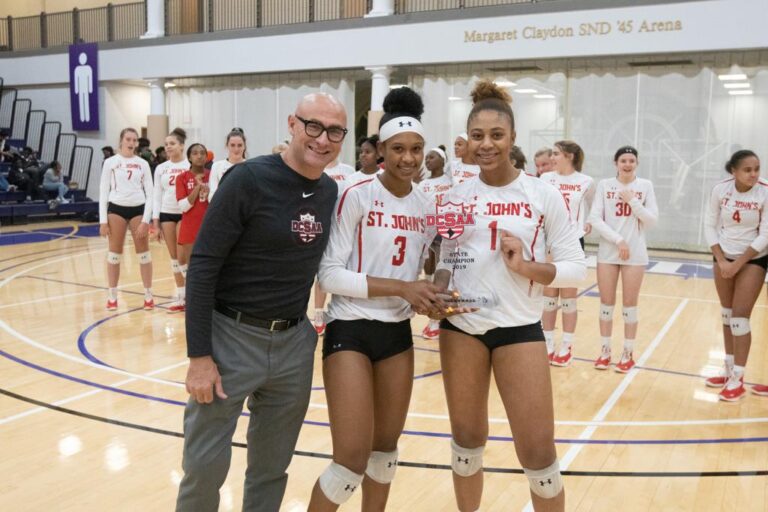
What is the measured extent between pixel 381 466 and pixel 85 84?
Answer: 20.2 m

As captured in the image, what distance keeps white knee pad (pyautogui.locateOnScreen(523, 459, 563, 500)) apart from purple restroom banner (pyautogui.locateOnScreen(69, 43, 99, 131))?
20.2 meters

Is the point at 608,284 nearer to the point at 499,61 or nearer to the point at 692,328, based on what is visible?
the point at 692,328

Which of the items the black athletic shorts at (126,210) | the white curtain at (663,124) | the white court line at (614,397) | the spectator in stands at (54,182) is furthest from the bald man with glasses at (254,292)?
the spectator in stands at (54,182)

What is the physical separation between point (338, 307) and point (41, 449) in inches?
99.2

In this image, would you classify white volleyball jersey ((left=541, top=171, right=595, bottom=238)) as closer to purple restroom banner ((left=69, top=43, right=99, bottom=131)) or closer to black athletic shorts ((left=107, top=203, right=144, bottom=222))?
black athletic shorts ((left=107, top=203, right=144, bottom=222))

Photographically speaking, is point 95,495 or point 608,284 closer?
point 95,495

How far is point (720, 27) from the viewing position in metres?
12.1

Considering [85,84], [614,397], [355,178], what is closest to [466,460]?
[355,178]

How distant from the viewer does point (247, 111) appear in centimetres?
1850

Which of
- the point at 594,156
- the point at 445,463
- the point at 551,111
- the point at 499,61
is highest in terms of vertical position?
the point at 499,61

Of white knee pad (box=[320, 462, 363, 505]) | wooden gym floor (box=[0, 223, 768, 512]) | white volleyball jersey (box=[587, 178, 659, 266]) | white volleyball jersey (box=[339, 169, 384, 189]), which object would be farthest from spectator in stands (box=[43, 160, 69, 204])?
white knee pad (box=[320, 462, 363, 505])

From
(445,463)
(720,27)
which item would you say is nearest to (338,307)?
(445,463)

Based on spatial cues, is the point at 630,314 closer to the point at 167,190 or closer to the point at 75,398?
the point at 75,398

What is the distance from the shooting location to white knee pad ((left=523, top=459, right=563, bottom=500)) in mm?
2797
